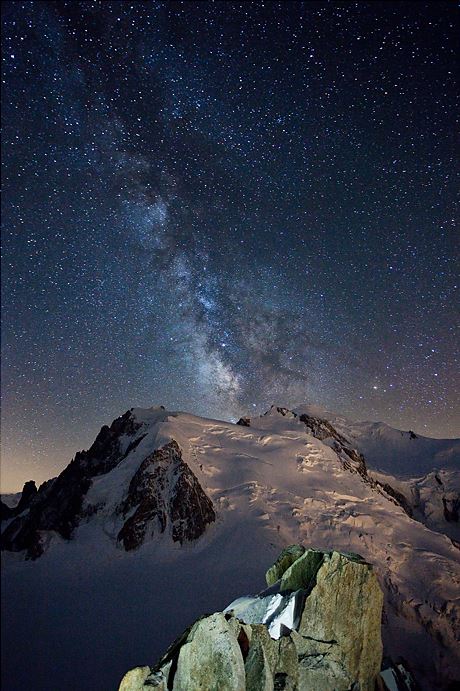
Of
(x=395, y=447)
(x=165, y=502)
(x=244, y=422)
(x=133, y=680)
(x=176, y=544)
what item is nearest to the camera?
(x=133, y=680)

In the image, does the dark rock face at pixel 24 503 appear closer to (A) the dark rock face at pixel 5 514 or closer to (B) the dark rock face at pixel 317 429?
(A) the dark rock face at pixel 5 514

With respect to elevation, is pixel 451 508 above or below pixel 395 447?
below

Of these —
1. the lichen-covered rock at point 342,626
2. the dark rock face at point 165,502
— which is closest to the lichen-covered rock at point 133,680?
the lichen-covered rock at point 342,626

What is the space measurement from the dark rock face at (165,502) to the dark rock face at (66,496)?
7.22 meters

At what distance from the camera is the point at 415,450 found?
373ft

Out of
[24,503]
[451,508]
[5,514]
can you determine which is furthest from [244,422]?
[451,508]

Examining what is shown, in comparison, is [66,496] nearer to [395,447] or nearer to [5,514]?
[5,514]

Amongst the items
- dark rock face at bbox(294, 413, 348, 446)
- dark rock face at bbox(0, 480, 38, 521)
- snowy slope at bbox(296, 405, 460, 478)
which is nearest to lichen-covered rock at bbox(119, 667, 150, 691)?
dark rock face at bbox(0, 480, 38, 521)

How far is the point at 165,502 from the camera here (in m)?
43.9

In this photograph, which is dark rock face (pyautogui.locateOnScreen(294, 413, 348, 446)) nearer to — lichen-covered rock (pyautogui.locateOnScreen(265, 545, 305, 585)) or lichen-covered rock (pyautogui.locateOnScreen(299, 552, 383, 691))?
lichen-covered rock (pyautogui.locateOnScreen(265, 545, 305, 585))

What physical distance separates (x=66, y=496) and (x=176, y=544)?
20414 millimetres

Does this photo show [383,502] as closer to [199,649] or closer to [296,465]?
[296,465]

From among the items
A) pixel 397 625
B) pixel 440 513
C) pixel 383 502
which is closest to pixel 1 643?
pixel 397 625

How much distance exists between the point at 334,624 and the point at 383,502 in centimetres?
4394
